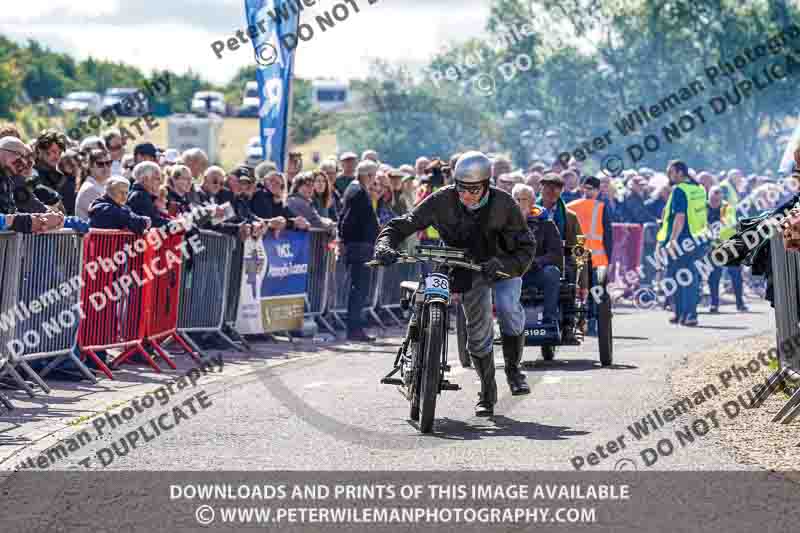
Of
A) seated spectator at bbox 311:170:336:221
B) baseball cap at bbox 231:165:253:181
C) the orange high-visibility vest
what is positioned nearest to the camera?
baseball cap at bbox 231:165:253:181

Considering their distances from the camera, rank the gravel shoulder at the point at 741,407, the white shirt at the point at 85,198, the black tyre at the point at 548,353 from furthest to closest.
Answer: the black tyre at the point at 548,353, the white shirt at the point at 85,198, the gravel shoulder at the point at 741,407

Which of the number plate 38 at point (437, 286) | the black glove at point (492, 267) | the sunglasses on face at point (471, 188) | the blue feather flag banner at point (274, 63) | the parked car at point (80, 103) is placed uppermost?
the parked car at point (80, 103)

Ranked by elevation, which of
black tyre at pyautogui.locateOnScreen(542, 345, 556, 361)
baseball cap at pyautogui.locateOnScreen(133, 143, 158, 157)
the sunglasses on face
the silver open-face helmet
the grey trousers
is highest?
baseball cap at pyautogui.locateOnScreen(133, 143, 158, 157)

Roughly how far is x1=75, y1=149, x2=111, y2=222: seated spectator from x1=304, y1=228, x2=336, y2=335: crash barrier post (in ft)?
14.7

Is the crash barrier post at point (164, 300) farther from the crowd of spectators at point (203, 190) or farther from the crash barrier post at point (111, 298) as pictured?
the crowd of spectators at point (203, 190)

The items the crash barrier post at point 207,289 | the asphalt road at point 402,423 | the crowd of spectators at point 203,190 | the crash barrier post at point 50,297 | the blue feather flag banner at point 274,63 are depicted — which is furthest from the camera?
the blue feather flag banner at point 274,63

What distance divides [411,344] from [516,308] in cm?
132

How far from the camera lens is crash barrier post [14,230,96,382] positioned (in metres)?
12.4

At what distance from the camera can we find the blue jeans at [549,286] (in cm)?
1528

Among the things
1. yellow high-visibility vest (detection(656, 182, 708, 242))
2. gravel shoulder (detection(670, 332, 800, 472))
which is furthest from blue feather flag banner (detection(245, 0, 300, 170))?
gravel shoulder (detection(670, 332, 800, 472))

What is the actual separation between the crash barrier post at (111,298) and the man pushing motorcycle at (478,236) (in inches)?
134

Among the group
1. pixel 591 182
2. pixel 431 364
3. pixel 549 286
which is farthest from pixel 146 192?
pixel 591 182

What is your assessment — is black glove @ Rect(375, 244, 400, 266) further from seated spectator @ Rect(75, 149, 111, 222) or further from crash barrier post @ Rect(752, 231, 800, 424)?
seated spectator @ Rect(75, 149, 111, 222)

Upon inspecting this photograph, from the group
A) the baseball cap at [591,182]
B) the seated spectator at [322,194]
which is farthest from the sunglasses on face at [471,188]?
the baseball cap at [591,182]
